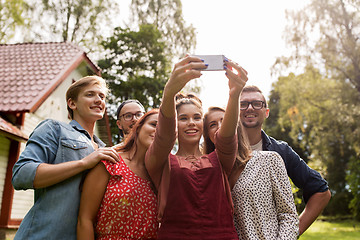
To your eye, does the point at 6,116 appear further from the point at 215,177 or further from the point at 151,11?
the point at 151,11

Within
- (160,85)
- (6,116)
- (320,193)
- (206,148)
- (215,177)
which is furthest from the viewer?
(160,85)

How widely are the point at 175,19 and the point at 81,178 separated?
79.2ft

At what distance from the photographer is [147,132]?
2.75 meters

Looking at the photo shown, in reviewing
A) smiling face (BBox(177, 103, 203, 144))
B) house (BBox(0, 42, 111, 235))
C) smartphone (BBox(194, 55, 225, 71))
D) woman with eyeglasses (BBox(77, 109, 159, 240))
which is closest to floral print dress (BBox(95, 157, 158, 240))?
woman with eyeglasses (BBox(77, 109, 159, 240))

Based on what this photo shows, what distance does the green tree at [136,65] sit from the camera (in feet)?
75.9

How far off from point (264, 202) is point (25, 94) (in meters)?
10.6

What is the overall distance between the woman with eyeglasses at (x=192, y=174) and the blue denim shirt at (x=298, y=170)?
893mm

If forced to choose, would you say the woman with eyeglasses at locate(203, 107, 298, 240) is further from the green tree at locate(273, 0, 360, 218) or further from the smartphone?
the green tree at locate(273, 0, 360, 218)

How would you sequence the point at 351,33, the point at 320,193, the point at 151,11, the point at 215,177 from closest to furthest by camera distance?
the point at 215,177 → the point at 320,193 → the point at 351,33 → the point at 151,11

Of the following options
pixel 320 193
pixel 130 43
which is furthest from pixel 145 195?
pixel 130 43

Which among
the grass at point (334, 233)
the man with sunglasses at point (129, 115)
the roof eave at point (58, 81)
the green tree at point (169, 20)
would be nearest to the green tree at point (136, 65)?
the green tree at point (169, 20)

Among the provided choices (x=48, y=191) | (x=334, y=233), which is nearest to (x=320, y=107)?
(x=334, y=233)

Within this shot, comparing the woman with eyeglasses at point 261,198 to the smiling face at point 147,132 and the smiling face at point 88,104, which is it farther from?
the smiling face at point 88,104

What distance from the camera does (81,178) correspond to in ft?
8.19
